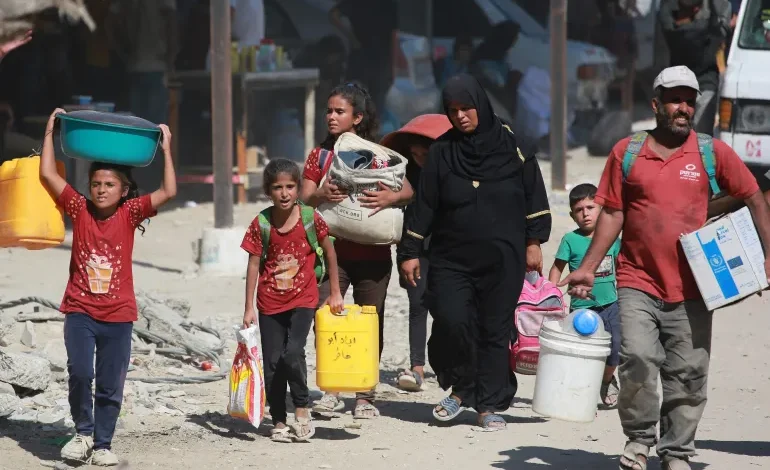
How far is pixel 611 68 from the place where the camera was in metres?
20.2

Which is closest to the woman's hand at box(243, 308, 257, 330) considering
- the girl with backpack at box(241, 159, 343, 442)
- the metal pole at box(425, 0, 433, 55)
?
the girl with backpack at box(241, 159, 343, 442)

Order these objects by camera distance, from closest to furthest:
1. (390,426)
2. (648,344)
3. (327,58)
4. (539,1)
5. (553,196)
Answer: (648,344)
(390,426)
(553,196)
(327,58)
(539,1)

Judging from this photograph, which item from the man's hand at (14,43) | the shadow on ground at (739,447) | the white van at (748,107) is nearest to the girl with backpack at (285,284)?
the shadow on ground at (739,447)

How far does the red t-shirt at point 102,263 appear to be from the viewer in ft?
19.7

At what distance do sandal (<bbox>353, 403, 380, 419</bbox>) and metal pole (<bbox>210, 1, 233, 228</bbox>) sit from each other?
5.05 m

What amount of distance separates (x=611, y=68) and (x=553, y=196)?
5.61 m

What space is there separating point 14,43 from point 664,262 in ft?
21.6

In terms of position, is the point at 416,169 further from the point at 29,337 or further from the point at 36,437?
the point at 29,337

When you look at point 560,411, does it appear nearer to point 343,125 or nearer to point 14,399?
point 343,125

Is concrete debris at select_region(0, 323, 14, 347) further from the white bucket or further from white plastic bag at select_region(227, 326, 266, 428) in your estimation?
the white bucket

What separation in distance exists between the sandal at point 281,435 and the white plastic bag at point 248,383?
14 centimetres

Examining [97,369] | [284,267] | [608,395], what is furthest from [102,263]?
[608,395]

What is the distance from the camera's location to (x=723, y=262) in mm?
5590

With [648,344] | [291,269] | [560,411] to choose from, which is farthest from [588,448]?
[291,269]
